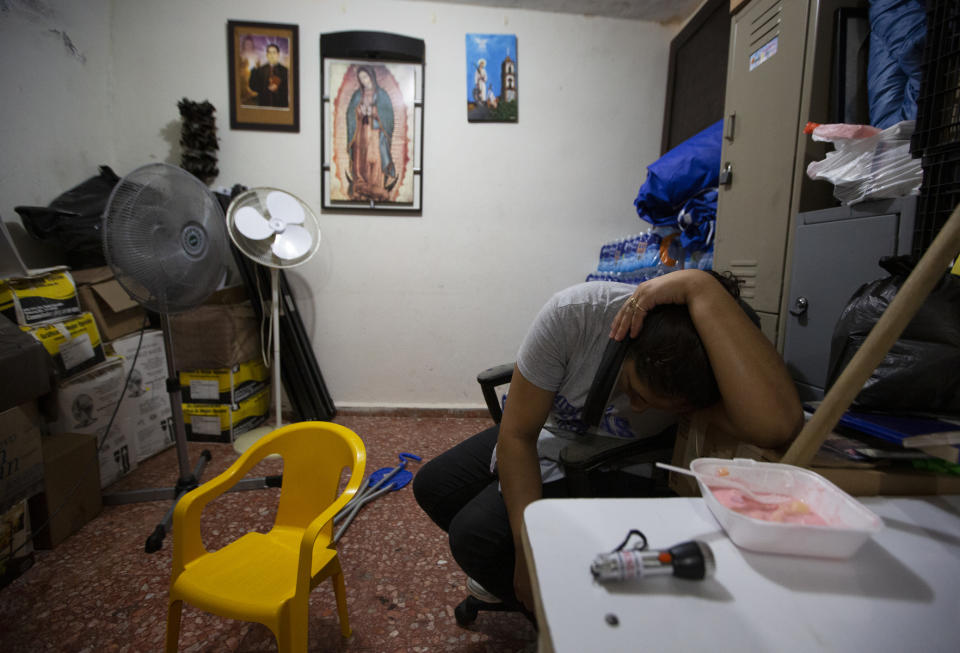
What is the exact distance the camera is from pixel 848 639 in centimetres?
38

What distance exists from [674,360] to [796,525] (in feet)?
1.15

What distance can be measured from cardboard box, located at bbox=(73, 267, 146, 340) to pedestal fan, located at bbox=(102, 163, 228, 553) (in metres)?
0.55

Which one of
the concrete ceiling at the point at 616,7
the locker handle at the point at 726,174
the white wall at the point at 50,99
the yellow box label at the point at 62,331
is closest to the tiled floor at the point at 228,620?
the yellow box label at the point at 62,331

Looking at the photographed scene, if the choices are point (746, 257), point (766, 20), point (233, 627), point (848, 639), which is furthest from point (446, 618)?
point (766, 20)

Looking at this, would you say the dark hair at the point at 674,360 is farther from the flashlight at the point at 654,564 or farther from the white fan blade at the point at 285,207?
the white fan blade at the point at 285,207

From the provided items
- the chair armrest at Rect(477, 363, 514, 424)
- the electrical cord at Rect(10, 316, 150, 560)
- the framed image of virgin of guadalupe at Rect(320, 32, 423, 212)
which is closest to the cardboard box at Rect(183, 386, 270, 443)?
the electrical cord at Rect(10, 316, 150, 560)

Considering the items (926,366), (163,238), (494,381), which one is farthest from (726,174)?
(163,238)

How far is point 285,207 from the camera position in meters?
2.10

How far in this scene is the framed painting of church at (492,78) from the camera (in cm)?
248

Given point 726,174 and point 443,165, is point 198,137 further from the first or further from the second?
point 726,174

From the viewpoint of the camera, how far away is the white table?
37 centimetres

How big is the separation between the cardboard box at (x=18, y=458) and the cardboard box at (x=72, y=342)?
1.01ft

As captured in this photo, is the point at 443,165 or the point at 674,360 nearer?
the point at 674,360

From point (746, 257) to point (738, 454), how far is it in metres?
0.99
